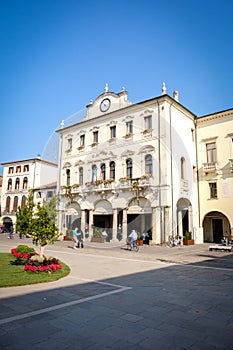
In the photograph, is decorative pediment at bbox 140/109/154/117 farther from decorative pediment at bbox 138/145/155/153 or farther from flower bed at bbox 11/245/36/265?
flower bed at bbox 11/245/36/265

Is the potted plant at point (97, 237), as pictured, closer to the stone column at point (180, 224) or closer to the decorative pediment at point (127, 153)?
the stone column at point (180, 224)

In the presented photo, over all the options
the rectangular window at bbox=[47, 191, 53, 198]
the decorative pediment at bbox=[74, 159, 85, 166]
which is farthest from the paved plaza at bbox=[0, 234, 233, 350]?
the rectangular window at bbox=[47, 191, 53, 198]

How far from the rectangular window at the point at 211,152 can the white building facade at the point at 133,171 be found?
139 cm

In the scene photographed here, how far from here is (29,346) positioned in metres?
4.33

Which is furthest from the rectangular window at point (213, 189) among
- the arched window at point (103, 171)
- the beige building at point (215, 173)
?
the arched window at point (103, 171)

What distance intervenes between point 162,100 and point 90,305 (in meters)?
22.8

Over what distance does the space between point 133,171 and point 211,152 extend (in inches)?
349

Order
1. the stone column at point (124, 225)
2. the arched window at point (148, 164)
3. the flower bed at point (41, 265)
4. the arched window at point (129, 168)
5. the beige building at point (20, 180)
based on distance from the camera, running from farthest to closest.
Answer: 1. the beige building at point (20, 180)
2. the arched window at point (129, 168)
3. the stone column at point (124, 225)
4. the arched window at point (148, 164)
5. the flower bed at point (41, 265)

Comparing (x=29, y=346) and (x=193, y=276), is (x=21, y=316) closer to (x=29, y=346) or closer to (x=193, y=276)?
(x=29, y=346)

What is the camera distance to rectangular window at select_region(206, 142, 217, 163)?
28911mm

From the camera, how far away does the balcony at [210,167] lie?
27900 millimetres

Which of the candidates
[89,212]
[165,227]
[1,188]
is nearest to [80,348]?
[165,227]

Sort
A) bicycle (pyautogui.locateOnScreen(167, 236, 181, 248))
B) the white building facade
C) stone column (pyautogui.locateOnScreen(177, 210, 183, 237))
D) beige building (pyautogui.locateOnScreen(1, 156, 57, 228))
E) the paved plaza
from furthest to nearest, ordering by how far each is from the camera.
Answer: beige building (pyautogui.locateOnScreen(1, 156, 57, 228))
stone column (pyautogui.locateOnScreen(177, 210, 183, 237))
the white building facade
bicycle (pyautogui.locateOnScreen(167, 236, 181, 248))
the paved plaza

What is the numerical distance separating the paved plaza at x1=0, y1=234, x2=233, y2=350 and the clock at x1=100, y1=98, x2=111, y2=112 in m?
24.5
